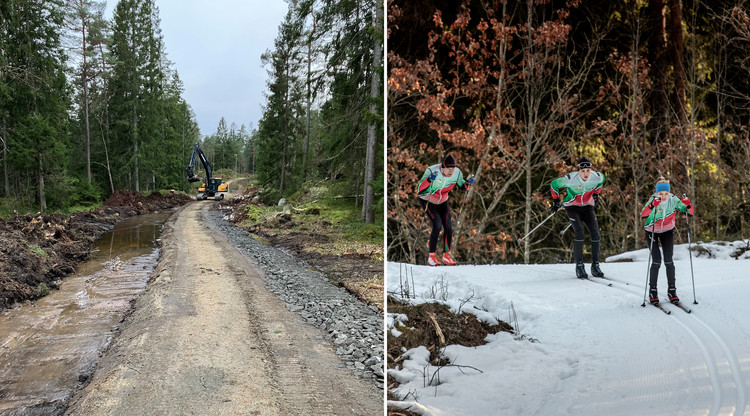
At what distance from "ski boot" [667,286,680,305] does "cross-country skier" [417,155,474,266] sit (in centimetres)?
51

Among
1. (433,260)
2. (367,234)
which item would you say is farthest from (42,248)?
(433,260)

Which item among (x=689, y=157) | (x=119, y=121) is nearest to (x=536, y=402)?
(x=689, y=157)

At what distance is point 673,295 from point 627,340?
194 mm

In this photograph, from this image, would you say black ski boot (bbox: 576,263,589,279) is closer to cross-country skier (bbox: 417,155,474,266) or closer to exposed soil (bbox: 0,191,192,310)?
cross-country skier (bbox: 417,155,474,266)

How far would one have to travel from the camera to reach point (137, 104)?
28.0 metres

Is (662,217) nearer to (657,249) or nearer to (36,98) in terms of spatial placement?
(657,249)

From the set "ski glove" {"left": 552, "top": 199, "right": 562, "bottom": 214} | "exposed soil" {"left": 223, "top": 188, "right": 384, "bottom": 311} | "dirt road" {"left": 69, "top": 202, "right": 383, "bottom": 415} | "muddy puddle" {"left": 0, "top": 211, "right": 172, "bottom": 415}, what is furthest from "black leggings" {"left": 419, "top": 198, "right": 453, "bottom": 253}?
"exposed soil" {"left": 223, "top": 188, "right": 384, "bottom": 311}

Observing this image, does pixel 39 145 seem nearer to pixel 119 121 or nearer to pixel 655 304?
pixel 119 121

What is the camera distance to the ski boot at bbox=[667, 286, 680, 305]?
95 cm

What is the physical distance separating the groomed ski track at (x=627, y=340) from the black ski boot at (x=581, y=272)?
0.6 inches

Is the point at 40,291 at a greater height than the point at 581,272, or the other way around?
the point at 581,272

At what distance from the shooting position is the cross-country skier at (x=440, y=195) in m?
1.20

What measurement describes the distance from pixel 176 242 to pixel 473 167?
14.3 metres

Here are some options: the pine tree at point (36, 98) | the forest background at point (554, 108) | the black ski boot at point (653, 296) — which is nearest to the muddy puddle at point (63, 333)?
the forest background at point (554, 108)
